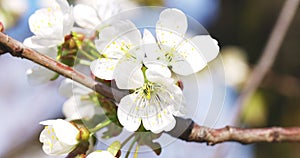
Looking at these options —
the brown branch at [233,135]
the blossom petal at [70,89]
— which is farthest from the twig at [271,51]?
the blossom petal at [70,89]

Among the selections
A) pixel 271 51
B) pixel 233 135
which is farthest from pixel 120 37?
pixel 271 51

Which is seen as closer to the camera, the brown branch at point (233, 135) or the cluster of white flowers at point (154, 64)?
the cluster of white flowers at point (154, 64)

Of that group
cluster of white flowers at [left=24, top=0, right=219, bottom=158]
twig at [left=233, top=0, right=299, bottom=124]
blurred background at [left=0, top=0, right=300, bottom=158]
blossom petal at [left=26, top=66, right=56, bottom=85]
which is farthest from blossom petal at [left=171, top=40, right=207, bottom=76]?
blurred background at [left=0, top=0, right=300, bottom=158]

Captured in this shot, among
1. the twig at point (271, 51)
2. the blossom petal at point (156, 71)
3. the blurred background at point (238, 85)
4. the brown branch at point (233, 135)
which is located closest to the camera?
the blossom petal at point (156, 71)

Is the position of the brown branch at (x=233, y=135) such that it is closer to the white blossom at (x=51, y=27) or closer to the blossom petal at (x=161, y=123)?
the blossom petal at (x=161, y=123)

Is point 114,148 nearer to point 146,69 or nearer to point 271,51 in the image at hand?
point 146,69
